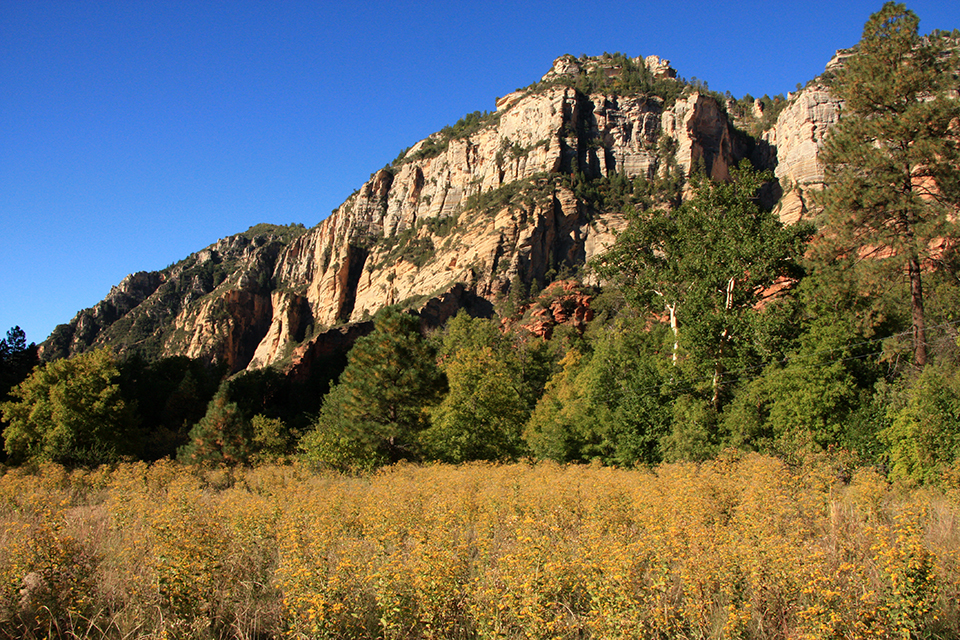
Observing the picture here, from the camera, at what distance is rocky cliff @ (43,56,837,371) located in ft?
319

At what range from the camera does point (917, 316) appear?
682 inches

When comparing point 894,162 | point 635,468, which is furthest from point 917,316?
point 635,468

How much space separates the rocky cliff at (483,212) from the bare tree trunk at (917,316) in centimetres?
6724

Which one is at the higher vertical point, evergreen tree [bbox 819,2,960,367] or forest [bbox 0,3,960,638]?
evergreen tree [bbox 819,2,960,367]

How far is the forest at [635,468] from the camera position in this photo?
5391 mm

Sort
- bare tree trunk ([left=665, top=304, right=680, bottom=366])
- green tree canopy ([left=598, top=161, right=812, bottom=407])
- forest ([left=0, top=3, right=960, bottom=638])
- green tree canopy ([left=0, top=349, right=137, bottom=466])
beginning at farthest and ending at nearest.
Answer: green tree canopy ([left=0, top=349, right=137, bottom=466]), bare tree trunk ([left=665, top=304, right=680, bottom=366]), green tree canopy ([left=598, top=161, right=812, bottom=407]), forest ([left=0, top=3, right=960, bottom=638])

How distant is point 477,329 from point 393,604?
47389 mm

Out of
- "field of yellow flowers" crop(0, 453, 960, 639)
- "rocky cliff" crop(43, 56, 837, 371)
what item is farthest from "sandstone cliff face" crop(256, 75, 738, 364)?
"field of yellow flowers" crop(0, 453, 960, 639)

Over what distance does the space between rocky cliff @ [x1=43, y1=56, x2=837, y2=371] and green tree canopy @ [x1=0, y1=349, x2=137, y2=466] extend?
44.7 m

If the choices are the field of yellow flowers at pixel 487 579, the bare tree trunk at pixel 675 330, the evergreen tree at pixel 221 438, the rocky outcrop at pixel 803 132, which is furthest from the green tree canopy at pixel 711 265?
the rocky outcrop at pixel 803 132

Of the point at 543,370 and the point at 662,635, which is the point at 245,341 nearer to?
the point at 543,370

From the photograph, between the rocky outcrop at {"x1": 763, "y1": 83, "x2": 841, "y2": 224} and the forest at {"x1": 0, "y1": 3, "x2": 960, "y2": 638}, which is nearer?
the forest at {"x1": 0, "y1": 3, "x2": 960, "y2": 638}

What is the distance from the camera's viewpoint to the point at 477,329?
52406mm

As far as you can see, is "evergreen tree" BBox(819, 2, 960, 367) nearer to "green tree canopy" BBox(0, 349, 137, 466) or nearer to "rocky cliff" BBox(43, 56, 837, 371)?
"green tree canopy" BBox(0, 349, 137, 466)
